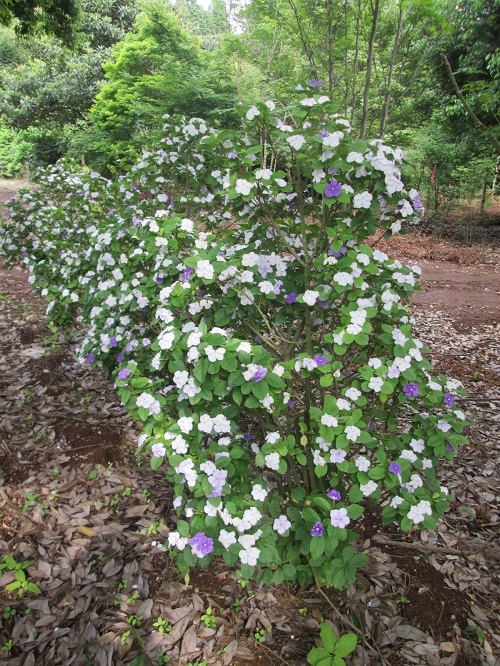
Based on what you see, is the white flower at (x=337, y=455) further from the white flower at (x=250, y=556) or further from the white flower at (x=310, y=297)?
the white flower at (x=310, y=297)

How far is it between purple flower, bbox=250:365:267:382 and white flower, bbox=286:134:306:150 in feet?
2.33

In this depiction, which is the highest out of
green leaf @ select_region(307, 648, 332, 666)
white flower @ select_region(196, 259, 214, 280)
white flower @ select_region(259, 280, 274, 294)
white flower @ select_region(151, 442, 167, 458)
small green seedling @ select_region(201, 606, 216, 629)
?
white flower @ select_region(196, 259, 214, 280)

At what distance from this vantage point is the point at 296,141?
137 centimetres

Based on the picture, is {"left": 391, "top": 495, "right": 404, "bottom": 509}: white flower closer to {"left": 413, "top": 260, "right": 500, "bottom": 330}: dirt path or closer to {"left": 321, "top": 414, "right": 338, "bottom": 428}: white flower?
{"left": 321, "top": 414, "right": 338, "bottom": 428}: white flower

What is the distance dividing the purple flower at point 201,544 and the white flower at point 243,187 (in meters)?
1.11

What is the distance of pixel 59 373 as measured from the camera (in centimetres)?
324

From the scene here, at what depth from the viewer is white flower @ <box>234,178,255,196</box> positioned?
1403 mm

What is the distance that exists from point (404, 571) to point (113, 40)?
1686 centimetres

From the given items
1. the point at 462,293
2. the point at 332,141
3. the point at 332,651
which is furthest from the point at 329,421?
the point at 462,293

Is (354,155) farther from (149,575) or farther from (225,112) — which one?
(225,112)

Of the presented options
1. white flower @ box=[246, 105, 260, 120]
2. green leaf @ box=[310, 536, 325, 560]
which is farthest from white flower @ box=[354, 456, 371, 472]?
white flower @ box=[246, 105, 260, 120]

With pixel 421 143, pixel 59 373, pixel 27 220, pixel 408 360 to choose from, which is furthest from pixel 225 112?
pixel 408 360

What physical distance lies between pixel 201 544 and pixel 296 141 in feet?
4.31

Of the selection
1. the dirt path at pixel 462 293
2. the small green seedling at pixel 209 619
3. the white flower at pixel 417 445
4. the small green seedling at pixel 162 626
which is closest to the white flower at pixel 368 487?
the white flower at pixel 417 445
